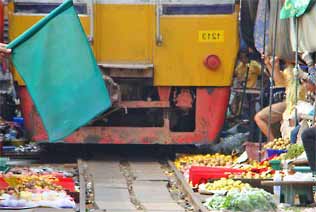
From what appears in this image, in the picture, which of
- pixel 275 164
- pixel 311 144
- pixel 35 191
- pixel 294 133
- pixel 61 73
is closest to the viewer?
pixel 311 144

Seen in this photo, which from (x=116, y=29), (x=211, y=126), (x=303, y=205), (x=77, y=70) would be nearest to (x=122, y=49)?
(x=116, y=29)

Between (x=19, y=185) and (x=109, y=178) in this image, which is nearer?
(x=19, y=185)

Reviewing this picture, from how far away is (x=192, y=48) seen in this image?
1379cm

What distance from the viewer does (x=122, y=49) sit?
13.7 metres

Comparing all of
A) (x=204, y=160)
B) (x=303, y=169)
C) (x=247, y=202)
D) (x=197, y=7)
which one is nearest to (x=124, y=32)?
(x=197, y=7)

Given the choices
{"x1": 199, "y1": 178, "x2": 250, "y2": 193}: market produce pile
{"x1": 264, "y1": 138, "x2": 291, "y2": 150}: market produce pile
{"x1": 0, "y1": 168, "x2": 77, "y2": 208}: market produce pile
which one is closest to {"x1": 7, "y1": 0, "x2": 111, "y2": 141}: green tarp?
{"x1": 0, "y1": 168, "x2": 77, "y2": 208}: market produce pile

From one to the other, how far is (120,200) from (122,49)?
344 centimetres

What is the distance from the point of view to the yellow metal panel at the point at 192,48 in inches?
542

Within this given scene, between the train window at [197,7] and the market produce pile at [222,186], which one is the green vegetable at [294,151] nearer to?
the market produce pile at [222,186]

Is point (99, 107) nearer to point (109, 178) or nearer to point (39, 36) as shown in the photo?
point (39, 36)

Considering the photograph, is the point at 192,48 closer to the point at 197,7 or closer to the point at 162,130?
the point at 197,7

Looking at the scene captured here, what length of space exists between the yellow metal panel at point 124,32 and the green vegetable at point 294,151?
2897 millimetres

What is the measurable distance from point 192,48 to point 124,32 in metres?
0.88

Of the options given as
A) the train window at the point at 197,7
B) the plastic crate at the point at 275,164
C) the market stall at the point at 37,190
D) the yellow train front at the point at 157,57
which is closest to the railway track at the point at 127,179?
the market stall at the point at 37,190
